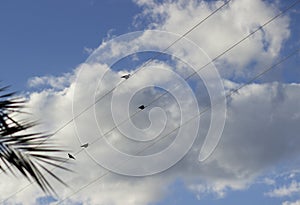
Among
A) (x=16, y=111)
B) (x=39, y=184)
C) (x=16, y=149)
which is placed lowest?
(x=39, y=184)

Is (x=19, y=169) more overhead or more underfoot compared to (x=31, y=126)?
more underfoot

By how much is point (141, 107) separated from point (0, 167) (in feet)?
80.3

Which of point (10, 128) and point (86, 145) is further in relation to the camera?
point (86, 145)

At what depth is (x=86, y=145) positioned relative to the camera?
33.6 metres

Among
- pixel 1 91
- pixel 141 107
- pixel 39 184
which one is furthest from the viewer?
pixel 141 107

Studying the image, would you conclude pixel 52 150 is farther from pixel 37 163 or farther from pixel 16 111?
pixel 16 111

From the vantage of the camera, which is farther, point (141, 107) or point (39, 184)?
point (141, 107)

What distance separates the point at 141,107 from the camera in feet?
107

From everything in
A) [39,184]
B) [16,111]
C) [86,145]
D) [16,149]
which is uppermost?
[86,145]

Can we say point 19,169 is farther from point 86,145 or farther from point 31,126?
point 86,145

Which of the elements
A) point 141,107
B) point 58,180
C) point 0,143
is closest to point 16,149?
point 0,143

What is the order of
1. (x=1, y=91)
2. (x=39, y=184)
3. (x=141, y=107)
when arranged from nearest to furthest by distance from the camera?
(x=39, y=184) < (x=1, y=91) < (x=141, y=107)

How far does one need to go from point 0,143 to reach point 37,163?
0.62 meters

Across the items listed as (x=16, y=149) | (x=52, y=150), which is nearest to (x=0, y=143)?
(x=16, y=149)
